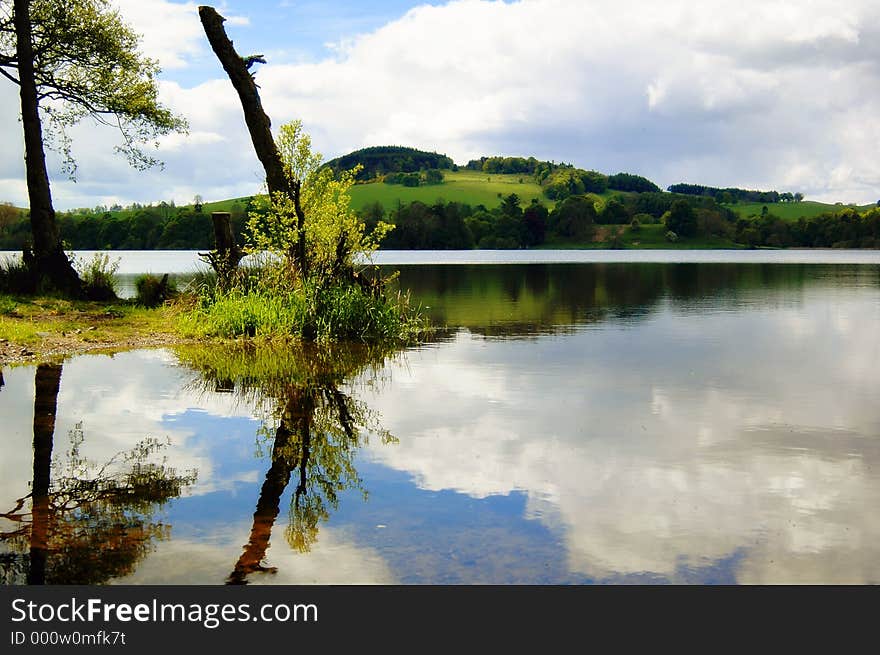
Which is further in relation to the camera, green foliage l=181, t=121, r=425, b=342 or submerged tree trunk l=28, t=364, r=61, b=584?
green foliage l=181, t=121, r=425, b=342

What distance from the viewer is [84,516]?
677 centimetres

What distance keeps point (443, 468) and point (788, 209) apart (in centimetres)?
17088

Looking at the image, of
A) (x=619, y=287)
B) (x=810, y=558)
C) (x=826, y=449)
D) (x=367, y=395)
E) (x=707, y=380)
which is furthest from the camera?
(x=619, y=287)

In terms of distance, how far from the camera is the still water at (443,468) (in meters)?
5.86

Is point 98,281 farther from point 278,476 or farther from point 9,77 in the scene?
point 278,476

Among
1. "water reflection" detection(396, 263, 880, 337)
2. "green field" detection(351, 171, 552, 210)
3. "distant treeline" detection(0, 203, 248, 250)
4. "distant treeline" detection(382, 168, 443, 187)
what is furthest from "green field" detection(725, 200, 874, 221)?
"water reflection" detection(396, 263, 880, 337)

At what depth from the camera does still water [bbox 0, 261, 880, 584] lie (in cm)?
586

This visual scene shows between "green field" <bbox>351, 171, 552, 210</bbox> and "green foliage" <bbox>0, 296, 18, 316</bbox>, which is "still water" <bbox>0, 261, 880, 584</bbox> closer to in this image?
"green foliage" <bbox>0, 296, 18, 316</bbox>

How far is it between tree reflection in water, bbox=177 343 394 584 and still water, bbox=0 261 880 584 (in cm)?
4

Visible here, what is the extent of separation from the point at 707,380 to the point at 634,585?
8.73m
